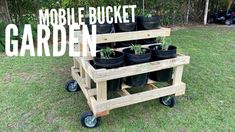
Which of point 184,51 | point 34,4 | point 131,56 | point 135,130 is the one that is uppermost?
point 34,4

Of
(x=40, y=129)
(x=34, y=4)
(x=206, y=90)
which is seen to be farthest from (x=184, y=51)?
(x=34, y=4)

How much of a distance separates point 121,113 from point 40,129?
0.74 m

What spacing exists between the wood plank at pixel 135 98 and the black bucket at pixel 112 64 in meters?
0.13

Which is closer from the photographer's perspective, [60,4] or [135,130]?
[135,130]

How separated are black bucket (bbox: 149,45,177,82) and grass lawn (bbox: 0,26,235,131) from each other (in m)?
0.30

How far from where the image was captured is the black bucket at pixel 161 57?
210 centimetres

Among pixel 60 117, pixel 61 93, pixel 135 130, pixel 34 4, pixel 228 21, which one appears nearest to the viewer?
pixel 135 130

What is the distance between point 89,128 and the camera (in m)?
1.92

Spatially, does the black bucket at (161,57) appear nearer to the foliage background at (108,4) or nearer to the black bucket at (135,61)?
the black bucket at (135,61)

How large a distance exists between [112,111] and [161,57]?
0.71 m

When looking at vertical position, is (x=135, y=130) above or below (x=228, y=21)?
below

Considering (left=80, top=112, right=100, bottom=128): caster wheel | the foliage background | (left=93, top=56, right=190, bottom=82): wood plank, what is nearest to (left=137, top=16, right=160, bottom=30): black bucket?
(left=93, top=56, right=190, bottom=82): wood plank

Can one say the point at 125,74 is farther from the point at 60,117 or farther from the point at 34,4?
the point at 34,4

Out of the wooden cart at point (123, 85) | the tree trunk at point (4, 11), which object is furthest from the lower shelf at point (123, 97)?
the tree trunk at point (4, 11)
